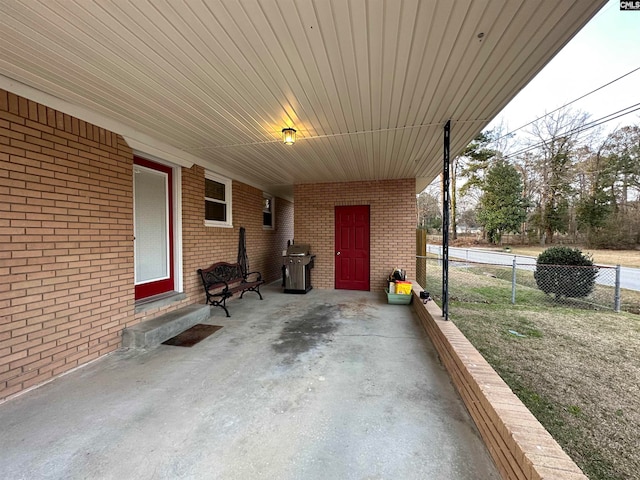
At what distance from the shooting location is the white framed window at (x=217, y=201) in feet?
16.4

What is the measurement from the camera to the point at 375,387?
2.30 m

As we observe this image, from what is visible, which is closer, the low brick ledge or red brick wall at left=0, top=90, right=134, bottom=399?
the low brick ledge

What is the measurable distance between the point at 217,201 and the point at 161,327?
9.25 ft

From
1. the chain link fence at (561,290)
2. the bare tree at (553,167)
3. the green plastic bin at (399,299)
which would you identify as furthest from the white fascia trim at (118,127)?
the bare tree at (553,167)

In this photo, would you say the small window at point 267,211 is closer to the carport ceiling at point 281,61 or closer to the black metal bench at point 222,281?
the black metal bench at point 222,281

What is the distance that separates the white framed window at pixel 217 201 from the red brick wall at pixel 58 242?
1.73m

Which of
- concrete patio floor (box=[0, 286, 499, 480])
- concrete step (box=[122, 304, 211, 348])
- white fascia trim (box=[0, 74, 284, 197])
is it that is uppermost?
white fascia trim (box=[0, 74, 284, 197])

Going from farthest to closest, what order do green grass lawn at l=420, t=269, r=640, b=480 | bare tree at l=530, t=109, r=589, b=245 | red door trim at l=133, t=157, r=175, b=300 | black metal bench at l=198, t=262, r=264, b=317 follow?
bare tree at l=530, t=109, r=589, b=245 → black metal bench at l=198, t=262, r=264, b=317 → red door trim at l=133, t=157, r=175, b=300 → green grass lawn at l=420, t=269, r=640, b=480

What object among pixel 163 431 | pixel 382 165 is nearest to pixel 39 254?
pixel 163 431

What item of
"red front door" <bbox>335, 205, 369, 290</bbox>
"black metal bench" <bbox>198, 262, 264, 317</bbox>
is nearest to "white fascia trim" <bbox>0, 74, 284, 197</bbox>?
"black metal bench" <bbox>198, 262, 264, 317</bbox>

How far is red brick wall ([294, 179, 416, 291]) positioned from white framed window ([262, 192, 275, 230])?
113 centimetres

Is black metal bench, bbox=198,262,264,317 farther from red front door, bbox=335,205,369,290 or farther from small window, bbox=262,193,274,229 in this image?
red front door, bbox=335,205,369,290

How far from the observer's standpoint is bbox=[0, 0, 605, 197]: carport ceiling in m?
1.56

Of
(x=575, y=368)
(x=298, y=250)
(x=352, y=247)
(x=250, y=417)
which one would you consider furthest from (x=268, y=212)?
(x=575, y=368)
